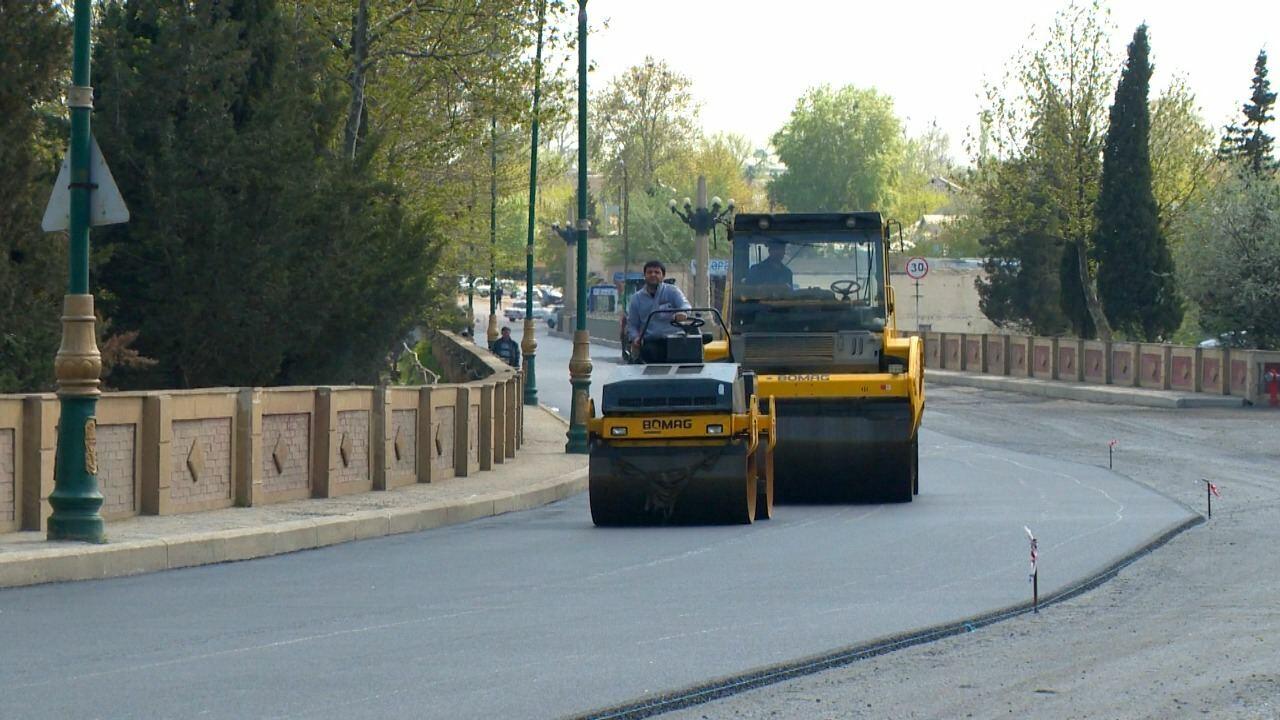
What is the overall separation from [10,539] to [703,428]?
628cm

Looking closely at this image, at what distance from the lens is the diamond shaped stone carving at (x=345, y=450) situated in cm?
2055

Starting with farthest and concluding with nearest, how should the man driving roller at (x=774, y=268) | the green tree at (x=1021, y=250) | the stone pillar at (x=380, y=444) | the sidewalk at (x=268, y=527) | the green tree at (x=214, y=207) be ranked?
1. the green tree at (x=1021, y=250)
2. the green tree at (x=214, y=207)
3. the man driving roller at (x=774, y=268)
4. the stone pillar at (x=380, y=444)
5. the sidewalk at (x=268, y=527)

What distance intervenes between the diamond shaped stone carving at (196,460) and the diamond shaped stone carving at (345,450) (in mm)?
2794

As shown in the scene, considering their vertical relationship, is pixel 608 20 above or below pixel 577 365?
above

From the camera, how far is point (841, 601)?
1234cm

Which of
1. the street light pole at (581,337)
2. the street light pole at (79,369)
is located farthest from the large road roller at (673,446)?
the street light pole at (581,337)

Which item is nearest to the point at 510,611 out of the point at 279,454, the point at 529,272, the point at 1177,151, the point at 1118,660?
the point at 1118,660

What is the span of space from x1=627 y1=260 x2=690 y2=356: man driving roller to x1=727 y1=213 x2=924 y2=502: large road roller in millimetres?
2030

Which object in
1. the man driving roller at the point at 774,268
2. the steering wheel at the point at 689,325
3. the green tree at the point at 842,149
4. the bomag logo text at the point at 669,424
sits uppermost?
the green tree at the point at 842,149

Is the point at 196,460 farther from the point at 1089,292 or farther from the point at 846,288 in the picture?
the point at 1089,292

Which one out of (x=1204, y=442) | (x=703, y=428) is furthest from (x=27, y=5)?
(x=1204, y=442)

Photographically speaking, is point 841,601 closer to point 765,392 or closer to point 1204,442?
point 765,392

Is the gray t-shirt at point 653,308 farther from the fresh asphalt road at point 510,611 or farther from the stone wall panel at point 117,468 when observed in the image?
the stone wall panel at point 117,468

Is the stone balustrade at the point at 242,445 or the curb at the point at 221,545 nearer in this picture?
the curb at the point at 221,545
